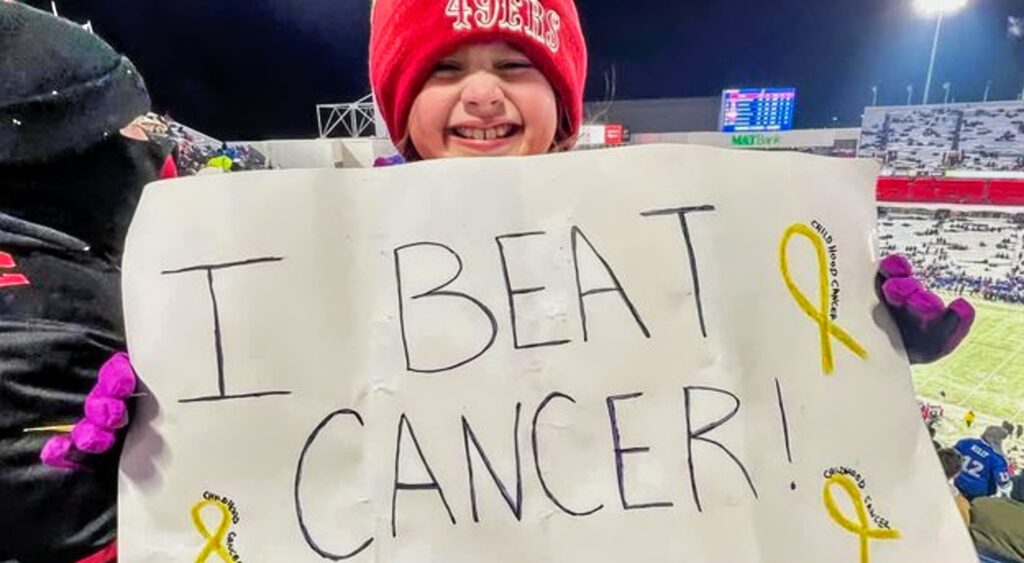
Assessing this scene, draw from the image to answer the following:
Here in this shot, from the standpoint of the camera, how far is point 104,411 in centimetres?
32

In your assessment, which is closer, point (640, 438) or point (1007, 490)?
point (640, 438)

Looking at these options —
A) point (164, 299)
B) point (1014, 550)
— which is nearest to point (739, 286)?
point (164, 299)

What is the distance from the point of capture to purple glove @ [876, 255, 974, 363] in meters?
0.36

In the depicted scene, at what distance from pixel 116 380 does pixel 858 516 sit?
456mm

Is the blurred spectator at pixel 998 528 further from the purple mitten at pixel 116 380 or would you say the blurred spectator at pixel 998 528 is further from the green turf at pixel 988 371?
the green turf at pixel 988 371

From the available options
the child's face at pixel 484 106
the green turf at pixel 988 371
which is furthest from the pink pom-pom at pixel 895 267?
the green turf at pixel 988 371

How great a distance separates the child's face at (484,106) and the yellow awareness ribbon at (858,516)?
0.33 metres

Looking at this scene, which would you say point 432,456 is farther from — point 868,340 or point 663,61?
point 663,61

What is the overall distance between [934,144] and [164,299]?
20.9 ft

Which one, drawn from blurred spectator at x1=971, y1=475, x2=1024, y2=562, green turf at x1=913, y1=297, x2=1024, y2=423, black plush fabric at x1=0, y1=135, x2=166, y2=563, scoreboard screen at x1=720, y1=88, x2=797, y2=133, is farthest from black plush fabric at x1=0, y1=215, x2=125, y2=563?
scoreboard screen at x1=720, y1=88, x2=797, y2=133

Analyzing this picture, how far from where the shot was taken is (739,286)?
361 millimetres

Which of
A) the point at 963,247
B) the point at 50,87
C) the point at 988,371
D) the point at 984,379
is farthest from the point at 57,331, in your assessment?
the point at 963,247

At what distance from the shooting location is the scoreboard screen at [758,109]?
7.98 metres

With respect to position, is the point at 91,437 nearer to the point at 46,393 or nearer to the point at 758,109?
the point at 46,393
